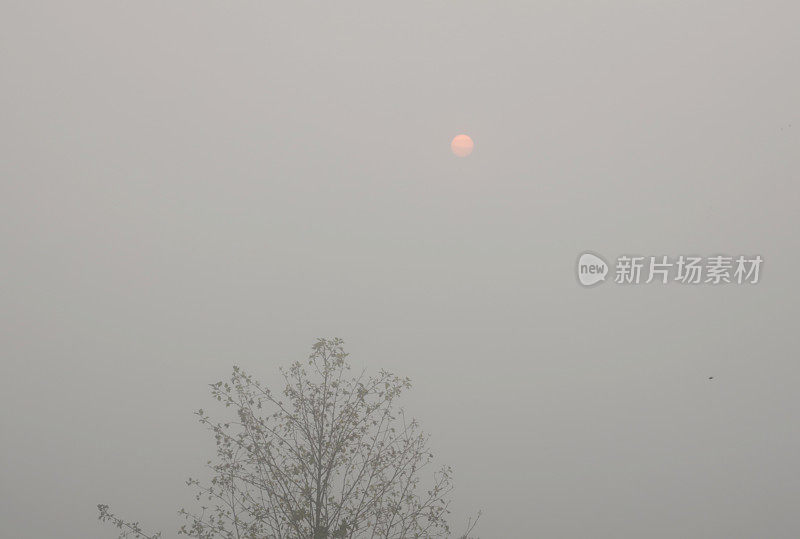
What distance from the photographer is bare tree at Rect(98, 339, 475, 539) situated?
2.51m

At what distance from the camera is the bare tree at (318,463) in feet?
8.22

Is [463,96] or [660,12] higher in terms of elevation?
[660,12]

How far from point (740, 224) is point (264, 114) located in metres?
2.42

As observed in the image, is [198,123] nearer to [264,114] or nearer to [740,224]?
[264,114]

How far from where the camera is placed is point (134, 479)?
10.1ft

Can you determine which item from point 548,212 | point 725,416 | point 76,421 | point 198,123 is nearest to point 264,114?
point 198,123
